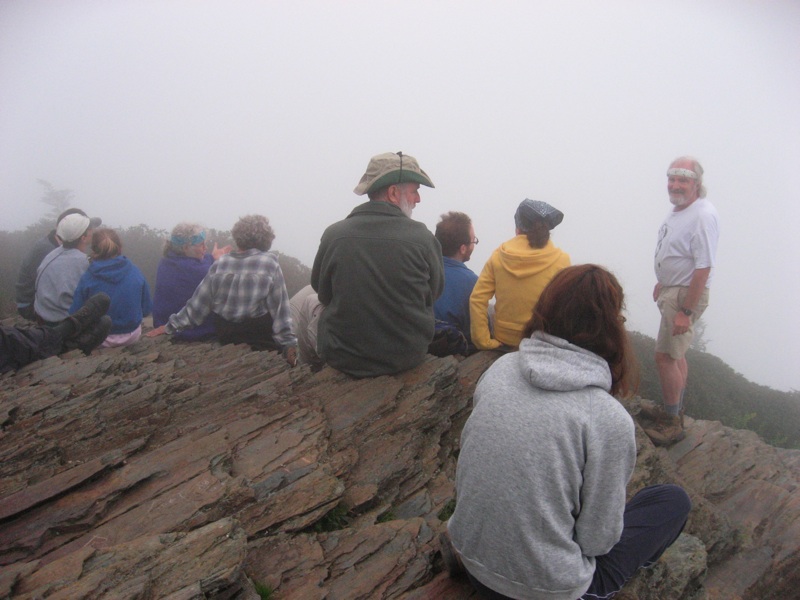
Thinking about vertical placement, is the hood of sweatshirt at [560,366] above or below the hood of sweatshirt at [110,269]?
above

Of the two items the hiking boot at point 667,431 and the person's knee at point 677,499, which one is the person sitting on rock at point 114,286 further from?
the hiking boot at point 667,431

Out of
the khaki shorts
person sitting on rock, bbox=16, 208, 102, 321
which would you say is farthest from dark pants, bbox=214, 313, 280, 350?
the khaki shorts

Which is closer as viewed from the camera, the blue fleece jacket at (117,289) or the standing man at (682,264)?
the standing man at (682,264)

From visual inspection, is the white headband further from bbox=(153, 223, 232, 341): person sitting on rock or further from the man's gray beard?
bbox=(153, 223, 232, 341): person sitting on rock

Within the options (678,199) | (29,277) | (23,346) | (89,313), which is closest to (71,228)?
(89,313)

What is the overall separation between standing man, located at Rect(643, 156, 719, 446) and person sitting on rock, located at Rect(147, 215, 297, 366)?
4.99 m

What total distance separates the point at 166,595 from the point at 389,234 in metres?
3.60

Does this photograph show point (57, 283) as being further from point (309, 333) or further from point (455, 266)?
point (455, 266)

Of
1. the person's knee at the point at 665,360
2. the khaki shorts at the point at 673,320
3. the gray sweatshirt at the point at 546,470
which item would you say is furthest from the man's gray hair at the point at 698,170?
the gray sweatshirt at the point at 546,470

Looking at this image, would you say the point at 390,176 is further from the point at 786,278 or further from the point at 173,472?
the point at 786,278

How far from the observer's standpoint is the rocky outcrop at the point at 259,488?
10.4 ft

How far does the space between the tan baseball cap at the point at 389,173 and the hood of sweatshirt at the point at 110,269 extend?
170 inches

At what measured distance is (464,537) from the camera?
2.90 meters

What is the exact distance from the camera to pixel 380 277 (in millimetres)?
5145
